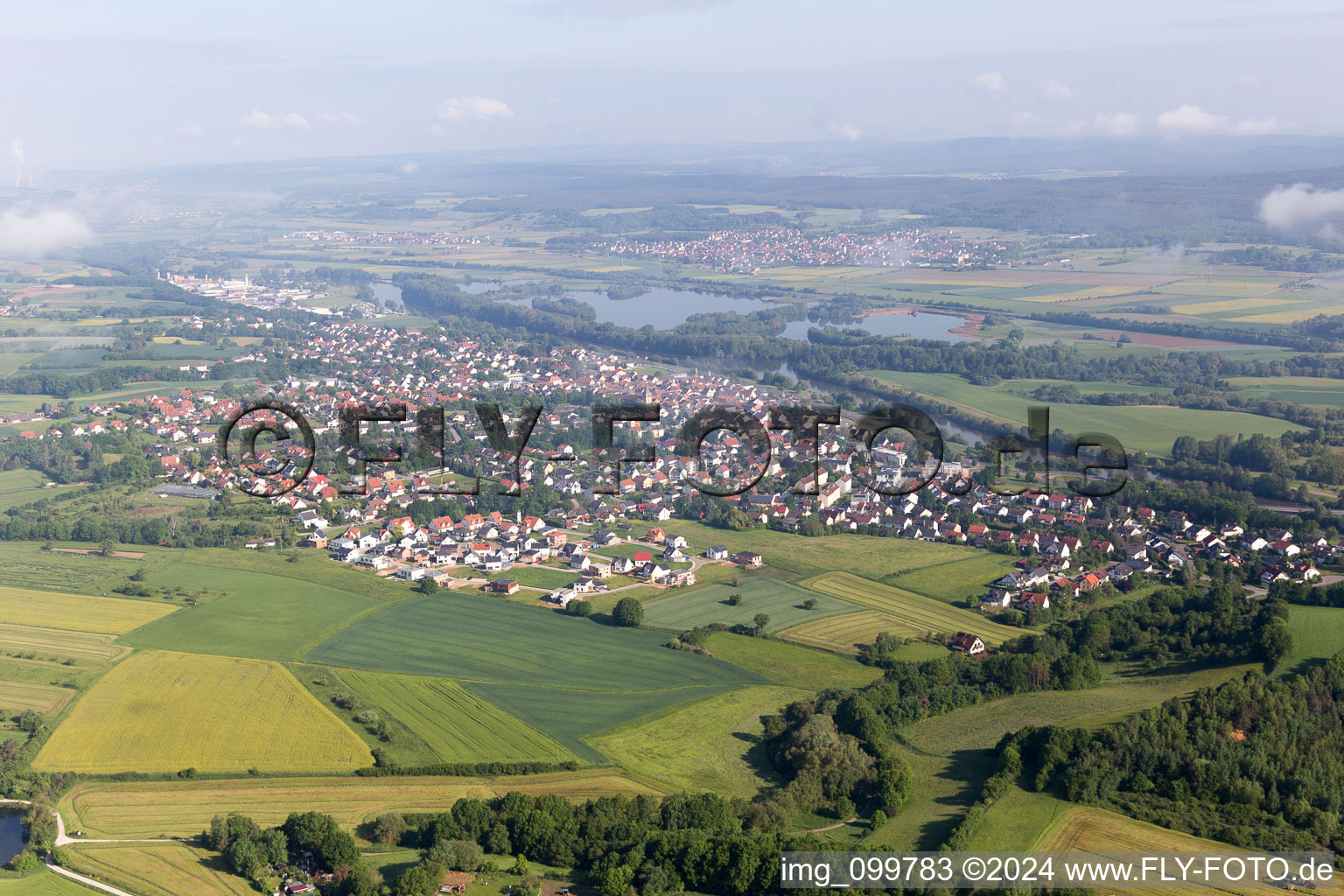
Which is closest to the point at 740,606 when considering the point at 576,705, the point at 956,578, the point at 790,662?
the point at 790,662

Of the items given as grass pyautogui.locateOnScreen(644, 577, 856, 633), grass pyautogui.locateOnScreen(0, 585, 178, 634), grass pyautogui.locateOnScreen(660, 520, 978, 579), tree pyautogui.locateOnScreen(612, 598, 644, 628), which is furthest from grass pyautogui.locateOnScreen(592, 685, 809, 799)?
grass pyautogui.locateOnScreen(0, 585, 178, 634)

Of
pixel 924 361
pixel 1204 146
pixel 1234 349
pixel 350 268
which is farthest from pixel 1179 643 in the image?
pixel 1204 146

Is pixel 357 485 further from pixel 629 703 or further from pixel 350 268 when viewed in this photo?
pixel 350 268

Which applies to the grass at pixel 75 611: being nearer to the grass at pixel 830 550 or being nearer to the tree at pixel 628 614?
the tree at pixel 628 614

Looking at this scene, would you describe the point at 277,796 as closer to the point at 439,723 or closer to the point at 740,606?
the point at 439,723

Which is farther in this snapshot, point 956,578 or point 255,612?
point 956,578
